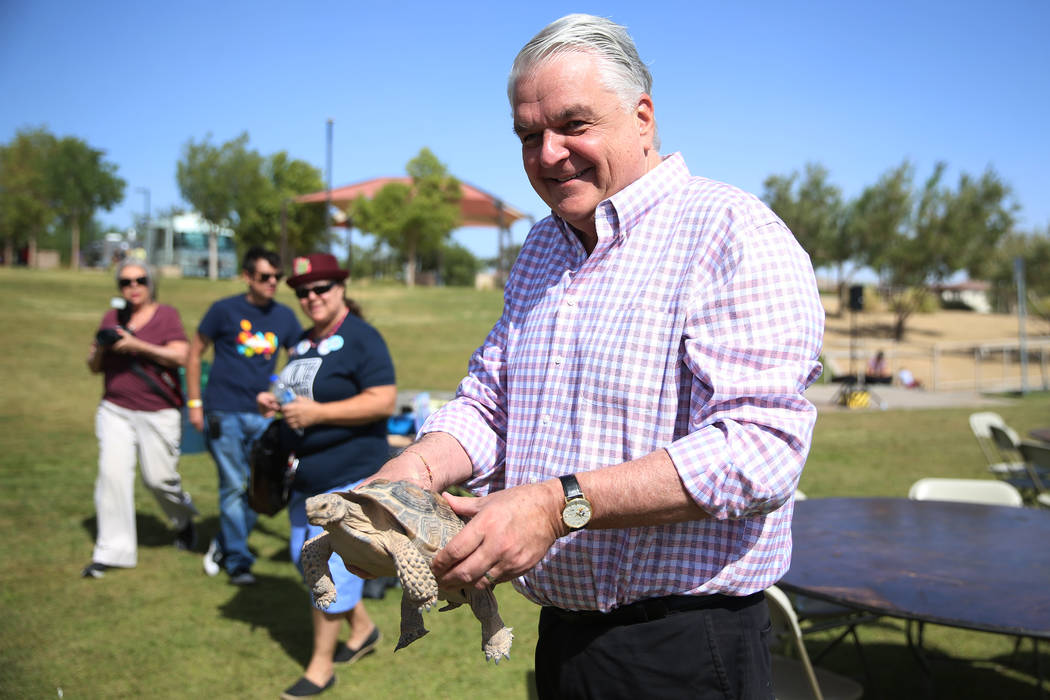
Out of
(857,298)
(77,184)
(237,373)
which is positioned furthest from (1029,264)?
(77,184)

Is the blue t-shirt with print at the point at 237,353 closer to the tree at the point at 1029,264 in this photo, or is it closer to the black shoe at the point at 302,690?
the black shoe at the point at 302,690

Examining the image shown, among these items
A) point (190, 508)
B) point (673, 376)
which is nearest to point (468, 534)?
point (673, 376)

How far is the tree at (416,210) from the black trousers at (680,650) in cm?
4323

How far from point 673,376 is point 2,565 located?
6.30 m

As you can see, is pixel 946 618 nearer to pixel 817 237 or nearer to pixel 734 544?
pixel 734 544

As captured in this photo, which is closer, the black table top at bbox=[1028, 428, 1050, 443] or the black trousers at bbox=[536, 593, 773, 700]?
the black trousers at bbox=[536, 593, 773, 700]

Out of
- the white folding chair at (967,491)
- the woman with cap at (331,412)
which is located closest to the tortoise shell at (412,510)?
the woman with cap at (331,412)

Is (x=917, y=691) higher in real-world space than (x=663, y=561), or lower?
lower

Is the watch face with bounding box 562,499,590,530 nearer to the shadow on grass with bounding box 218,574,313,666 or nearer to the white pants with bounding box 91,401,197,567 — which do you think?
the shadow on grass with bounding box 218,574,313,666

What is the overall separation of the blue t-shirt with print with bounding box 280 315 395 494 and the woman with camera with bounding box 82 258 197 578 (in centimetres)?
218

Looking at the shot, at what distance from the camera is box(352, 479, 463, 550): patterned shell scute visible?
162 centimetres

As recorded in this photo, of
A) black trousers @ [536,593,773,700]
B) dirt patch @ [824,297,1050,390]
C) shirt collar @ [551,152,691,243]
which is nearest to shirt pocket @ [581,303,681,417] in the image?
shirt collar @ [551,152,691,243]

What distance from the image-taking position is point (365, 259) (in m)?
76.4

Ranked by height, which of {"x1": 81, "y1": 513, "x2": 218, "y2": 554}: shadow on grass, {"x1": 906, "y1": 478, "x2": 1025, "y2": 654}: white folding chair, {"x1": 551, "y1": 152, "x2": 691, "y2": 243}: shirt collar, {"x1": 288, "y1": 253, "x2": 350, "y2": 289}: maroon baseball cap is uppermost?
{"x1": 551, "y1": 152, "x2": 691, "y2": 243}: shirt collar
